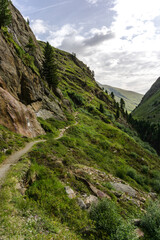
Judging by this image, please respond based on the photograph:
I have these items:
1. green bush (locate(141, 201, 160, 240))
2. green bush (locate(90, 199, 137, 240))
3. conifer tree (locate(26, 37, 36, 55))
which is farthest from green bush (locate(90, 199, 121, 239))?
conifer tree (locate(26, 37, 36, 55))

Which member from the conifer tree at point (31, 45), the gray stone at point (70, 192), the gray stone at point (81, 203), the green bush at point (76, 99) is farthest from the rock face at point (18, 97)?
the green bush at point (76, 99)

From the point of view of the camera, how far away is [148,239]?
6926 mm

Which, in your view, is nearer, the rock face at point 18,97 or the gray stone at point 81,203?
the gray stone at point 81,203

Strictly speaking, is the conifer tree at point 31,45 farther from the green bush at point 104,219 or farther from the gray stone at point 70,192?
the green bush at point 104,219

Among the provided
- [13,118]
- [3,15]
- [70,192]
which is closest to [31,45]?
[3,15]

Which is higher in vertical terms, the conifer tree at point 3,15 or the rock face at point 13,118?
the conifer tree at point 3,15

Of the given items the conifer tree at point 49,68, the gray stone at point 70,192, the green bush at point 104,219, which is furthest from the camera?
the conifer tree at point 49,68

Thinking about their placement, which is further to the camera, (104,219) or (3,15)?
(3,15)

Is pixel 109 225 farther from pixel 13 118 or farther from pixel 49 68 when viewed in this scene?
pixel 49 68

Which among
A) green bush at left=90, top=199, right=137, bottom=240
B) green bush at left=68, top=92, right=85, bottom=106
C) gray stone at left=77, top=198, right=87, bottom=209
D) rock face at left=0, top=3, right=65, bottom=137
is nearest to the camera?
green bush at left=90, top=199, right=137, bottom=240

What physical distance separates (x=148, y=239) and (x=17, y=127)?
57.7ft

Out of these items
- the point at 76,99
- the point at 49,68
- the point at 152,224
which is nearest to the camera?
the point at 152,224

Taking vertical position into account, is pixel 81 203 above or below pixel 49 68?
below

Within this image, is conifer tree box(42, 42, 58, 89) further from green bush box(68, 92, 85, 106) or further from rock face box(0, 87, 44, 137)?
rock face box(0, 87, 44, 137)
